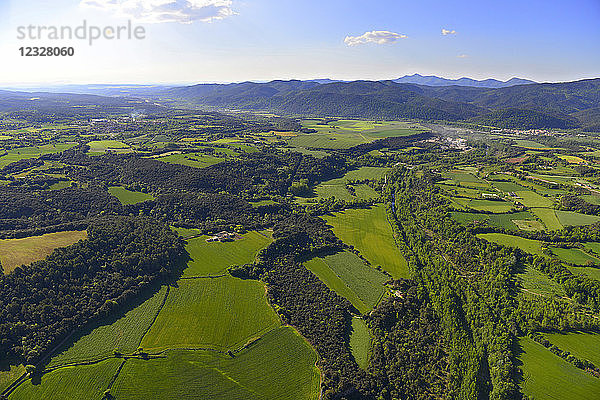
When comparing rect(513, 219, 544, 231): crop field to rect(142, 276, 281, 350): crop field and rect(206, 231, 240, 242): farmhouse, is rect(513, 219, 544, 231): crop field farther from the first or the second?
rect(206, 231, 240, 242): farmhouse

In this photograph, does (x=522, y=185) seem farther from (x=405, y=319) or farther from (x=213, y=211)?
(x=213, y=211)

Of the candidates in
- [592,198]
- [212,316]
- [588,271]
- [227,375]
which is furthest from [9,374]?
[592,198]

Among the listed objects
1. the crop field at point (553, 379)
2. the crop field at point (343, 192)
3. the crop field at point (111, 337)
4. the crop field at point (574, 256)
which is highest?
the crop field at point (343, 192)

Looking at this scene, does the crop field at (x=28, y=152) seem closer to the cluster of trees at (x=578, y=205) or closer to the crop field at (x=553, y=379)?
the crop field at (x=553, y=379)

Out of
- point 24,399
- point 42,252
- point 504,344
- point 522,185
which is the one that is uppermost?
point 522,185

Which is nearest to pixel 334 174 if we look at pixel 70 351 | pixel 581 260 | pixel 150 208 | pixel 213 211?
pixel 213 211

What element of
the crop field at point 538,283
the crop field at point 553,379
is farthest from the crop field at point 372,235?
the crop field at point 553,379
